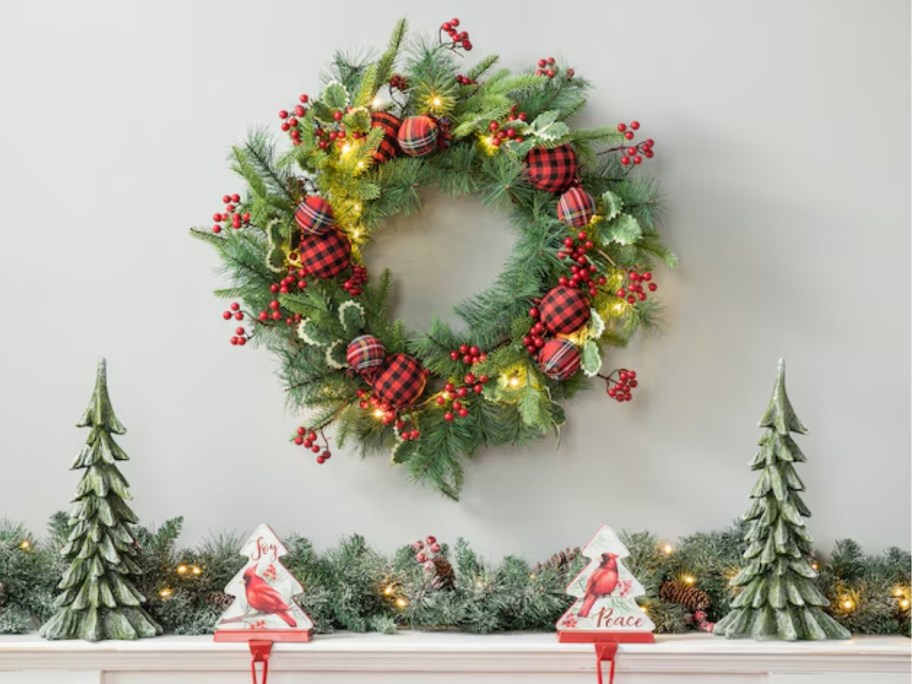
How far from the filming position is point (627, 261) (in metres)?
2.05

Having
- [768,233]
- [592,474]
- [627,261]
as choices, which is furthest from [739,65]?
[592,474]

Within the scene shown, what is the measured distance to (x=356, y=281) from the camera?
2.08 m

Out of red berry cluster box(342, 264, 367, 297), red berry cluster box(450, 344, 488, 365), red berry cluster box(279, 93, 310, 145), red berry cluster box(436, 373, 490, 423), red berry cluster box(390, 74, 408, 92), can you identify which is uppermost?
red berry cluster box(390, 74, 408, 92)

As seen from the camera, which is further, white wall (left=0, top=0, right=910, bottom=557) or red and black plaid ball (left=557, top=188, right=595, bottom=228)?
white wall (left=0, top=0, right=910, bottom=557)

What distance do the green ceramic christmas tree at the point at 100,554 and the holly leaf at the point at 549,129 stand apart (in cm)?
95

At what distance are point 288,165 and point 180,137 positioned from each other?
281 millimetres

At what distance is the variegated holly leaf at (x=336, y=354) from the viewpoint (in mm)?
2025

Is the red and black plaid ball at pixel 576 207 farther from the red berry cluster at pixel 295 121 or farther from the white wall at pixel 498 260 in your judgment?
the red berry cluster at pixel 295 121

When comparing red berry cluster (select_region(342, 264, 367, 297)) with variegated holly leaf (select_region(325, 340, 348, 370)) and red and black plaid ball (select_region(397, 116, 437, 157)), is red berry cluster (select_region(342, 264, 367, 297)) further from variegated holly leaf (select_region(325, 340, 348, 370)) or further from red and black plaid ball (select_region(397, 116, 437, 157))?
red and black plaid ball (select_region(397, 116, 437, 157))

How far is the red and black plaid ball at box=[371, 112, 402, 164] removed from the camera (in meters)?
2.04

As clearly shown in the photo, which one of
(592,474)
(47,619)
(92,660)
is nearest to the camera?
(92,660)

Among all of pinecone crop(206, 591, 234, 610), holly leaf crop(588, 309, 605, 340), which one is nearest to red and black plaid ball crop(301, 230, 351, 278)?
holly leaf crop(588, 309, 605, 340)

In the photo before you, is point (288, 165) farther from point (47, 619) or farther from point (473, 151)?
point (47, 619)

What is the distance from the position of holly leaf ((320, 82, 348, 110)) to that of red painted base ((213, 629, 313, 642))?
1012 millimetres
